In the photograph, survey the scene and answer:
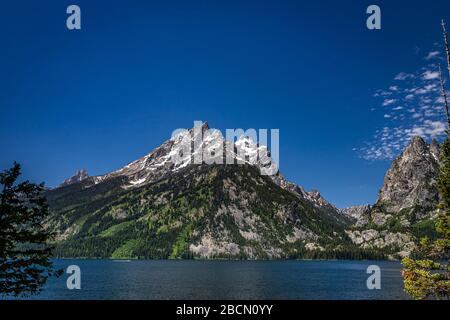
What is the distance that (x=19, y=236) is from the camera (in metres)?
30.6

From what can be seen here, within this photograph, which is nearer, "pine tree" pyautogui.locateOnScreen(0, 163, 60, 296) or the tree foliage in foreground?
"pine tree" pyautogui.locateOnScreen(0, 163, 60, 296)

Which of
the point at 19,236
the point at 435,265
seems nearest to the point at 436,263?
the point at 435,265

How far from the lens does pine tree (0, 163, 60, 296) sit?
29.4 m

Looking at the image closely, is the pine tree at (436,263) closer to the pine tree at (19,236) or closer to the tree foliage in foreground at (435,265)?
the tree foliage in foreground at (435,265)

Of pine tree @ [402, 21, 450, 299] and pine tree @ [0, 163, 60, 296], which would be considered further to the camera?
pine tree @ [402, 21, 450, 299]

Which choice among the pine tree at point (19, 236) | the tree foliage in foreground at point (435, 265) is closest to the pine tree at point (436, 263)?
the tree foliage in foreground at point (435, 265)

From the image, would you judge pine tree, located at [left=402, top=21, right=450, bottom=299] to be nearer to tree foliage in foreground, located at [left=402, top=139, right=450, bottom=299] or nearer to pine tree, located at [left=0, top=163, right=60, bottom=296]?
tree foliage in foreground, located at [left=402, top=139, right=450, bottom=299]

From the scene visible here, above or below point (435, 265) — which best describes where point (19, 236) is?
above

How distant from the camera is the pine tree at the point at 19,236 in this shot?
29.4m

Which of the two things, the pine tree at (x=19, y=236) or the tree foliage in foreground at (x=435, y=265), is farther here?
the tree foliage in foreground at (x=435, y=265)

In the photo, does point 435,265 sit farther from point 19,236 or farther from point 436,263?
point 19,236

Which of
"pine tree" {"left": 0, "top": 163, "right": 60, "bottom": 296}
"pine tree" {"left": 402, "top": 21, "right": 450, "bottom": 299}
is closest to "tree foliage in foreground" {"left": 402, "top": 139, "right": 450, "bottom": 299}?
"pine tree" {"left": 402, "top": 21, "right": 450, "bottom": 299}
